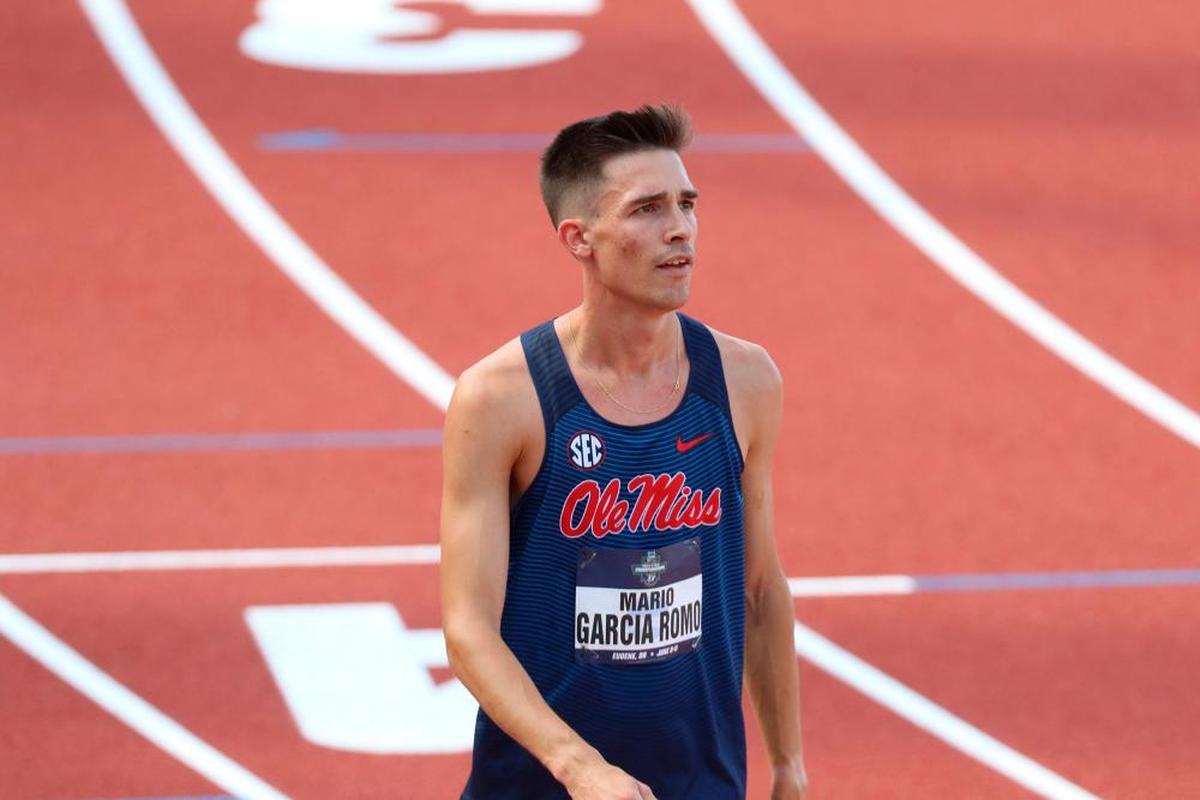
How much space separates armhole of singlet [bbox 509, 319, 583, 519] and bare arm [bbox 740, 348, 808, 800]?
0.96 feet

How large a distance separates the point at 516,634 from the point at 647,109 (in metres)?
0.78

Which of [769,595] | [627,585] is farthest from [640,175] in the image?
[769,595]

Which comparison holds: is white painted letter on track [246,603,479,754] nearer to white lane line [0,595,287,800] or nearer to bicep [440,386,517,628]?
white lane line [0,595,287,800]

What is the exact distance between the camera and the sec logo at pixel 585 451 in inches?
115

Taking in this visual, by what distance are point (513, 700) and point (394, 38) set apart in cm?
586

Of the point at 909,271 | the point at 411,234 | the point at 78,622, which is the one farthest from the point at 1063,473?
the point at 78,622

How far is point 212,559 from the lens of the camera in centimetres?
564

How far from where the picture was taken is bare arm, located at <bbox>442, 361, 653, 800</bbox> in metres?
2.73

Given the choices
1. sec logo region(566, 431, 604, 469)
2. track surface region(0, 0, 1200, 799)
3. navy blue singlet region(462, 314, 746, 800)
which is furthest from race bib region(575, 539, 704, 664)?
track surface region(0, 0, 1200, 799)

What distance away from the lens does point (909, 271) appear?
23.5 feet

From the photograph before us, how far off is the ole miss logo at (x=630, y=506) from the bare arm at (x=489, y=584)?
0.10 meters

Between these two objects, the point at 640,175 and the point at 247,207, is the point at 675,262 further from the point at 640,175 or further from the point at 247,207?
the point at 247,207

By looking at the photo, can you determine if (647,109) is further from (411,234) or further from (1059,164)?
(1059,164)

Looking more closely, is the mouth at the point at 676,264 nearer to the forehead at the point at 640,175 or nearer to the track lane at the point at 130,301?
the forehead at the point at 640,175
